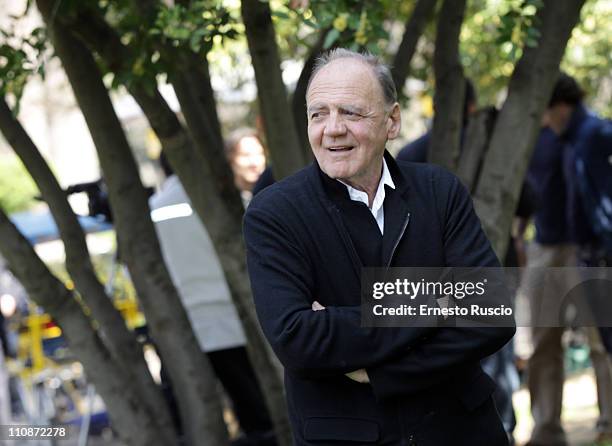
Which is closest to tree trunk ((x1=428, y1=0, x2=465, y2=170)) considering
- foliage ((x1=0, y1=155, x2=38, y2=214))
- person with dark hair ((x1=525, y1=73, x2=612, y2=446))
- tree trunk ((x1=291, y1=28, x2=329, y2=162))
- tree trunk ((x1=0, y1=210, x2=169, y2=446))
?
tree trunk ((x1=291, y1=28, x2=329, y2=162))

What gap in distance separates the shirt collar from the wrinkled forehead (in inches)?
9.1

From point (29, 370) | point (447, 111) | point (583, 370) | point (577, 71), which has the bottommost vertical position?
point (583, 370)

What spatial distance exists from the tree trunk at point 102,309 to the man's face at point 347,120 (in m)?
2.61

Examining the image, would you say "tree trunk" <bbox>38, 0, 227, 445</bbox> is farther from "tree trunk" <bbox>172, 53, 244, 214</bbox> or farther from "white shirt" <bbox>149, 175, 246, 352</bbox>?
"white shirt" <bbox>149, 175, 246, 352</bbox>

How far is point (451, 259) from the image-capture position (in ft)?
10.9

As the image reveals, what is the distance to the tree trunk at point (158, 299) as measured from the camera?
5707 millimetres

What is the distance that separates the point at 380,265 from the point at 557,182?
16.1 feet

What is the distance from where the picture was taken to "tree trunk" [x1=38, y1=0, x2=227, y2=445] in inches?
225

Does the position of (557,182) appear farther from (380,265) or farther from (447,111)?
(380,265)

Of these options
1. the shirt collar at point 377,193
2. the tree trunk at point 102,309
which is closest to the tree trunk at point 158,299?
the tree trunk at point 102,309

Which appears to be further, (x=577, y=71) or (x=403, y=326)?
(x=577, y=71)

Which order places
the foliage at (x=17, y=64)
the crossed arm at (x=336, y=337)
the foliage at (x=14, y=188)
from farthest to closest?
1. the foliage at (x=14, y=188)
2. the foliage at (x=17, y=64)
3. the crossed arm at (x=336, y=337)

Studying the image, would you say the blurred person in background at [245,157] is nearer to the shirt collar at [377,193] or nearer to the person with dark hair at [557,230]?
the person with dark hair at [557,230]

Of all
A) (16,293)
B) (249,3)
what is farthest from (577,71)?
(249,3)
